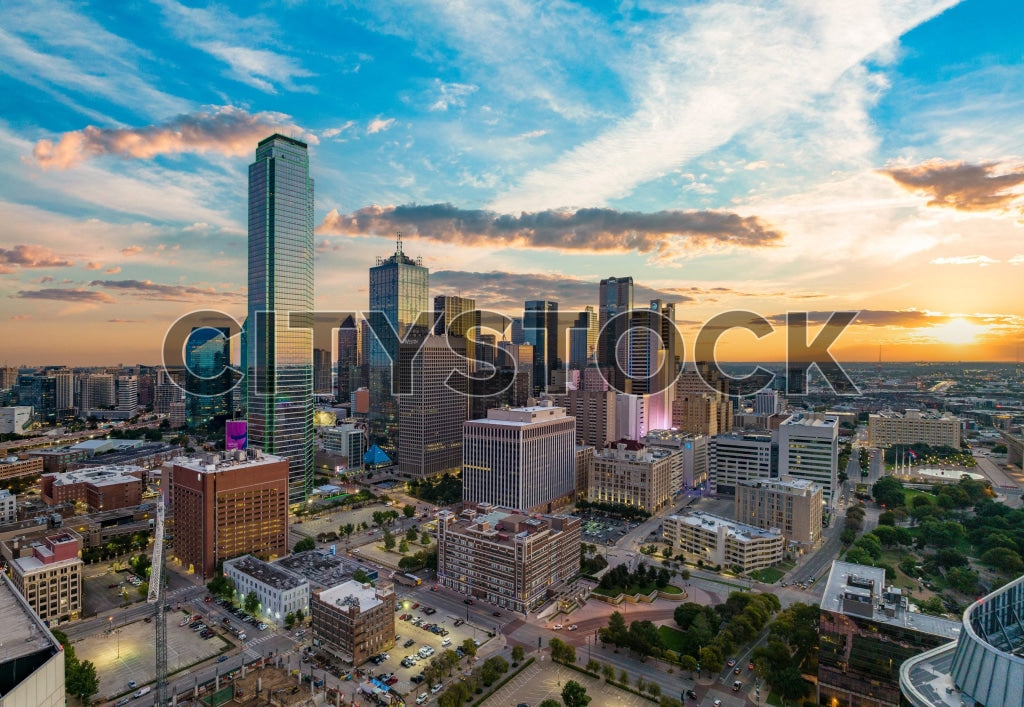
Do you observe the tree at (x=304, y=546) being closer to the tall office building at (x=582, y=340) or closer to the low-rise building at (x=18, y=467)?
the low-rise building at (x=18, y=467)

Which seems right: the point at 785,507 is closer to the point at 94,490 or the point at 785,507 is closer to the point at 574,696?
the point at 574,696

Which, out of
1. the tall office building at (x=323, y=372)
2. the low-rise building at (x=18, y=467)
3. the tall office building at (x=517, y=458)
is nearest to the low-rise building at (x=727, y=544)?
the tall office building at (x=517, y=458)

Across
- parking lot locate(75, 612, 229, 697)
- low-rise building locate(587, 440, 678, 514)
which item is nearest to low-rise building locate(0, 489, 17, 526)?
parking lot locate(75, 612, 229, 697)

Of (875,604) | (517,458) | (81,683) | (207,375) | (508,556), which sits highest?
(207,375)

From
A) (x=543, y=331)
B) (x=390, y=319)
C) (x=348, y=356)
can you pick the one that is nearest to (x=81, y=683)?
(x=390, y=319)

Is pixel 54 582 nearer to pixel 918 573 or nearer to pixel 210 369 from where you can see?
pixel 918 573
